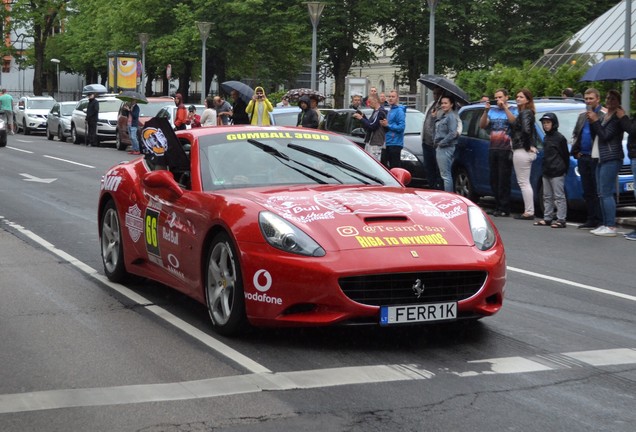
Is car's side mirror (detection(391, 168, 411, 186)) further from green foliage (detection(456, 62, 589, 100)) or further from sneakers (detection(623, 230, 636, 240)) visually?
green foliage (detection(456, 62, 589, 100))

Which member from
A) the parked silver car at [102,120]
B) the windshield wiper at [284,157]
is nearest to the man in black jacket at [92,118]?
the parked silver car at [102,120]

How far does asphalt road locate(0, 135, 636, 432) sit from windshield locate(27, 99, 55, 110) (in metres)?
42.7

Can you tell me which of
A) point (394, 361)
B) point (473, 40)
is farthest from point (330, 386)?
point (473, 40)

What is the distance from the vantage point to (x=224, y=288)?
7.56 metres

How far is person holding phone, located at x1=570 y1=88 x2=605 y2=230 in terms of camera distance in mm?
15227

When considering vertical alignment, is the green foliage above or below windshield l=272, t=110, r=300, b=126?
above

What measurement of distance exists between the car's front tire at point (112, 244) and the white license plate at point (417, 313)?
3.28 metres

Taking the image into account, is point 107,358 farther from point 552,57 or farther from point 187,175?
point 552,57

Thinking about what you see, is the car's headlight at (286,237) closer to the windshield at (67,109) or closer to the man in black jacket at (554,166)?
the man in black jacket at (554,166)

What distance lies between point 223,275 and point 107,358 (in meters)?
0.98

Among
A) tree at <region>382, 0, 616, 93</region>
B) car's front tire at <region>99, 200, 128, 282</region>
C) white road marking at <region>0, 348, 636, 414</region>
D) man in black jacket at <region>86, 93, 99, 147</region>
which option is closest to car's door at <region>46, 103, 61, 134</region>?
man in black jacket at <region>86, 93, 99, 147</region>

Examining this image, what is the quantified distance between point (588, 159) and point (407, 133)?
21.6 feet

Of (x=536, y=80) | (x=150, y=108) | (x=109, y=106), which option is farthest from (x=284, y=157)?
(x=109, y=106)

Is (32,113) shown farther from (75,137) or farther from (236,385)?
(236,385)
